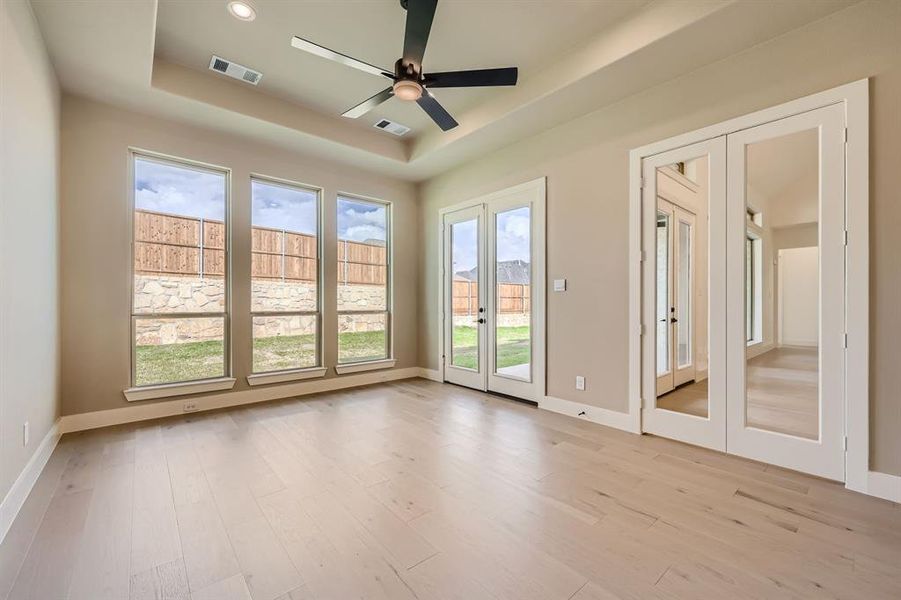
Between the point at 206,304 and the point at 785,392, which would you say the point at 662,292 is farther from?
the point at 206,304

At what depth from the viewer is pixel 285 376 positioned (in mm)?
4816

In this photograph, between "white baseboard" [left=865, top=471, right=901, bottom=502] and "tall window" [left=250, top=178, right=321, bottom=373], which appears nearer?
"white baseboard" [left=865, top=471, right=901, bottom=502]

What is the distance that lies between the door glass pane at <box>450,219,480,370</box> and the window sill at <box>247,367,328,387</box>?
188 centimetres

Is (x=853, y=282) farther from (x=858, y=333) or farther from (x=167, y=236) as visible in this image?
(x=167, y=236)

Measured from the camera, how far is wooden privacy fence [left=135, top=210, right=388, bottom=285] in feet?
13.3

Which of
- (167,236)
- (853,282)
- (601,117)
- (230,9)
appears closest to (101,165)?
(167,236)

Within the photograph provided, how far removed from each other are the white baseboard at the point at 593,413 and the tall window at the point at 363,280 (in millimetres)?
2689

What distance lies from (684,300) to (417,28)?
3157 millimetres

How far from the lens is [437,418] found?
3.96 meters

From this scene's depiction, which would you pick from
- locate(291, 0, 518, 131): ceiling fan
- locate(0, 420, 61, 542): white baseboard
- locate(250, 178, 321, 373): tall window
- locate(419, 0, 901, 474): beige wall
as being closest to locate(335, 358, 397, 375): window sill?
locate(250, 178, 321, 373): tall window

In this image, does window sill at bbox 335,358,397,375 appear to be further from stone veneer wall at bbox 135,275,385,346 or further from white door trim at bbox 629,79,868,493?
white door trim at bbox 629,79,868,493

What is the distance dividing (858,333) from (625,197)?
1.90 meters

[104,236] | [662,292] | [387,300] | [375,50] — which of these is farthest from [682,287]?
[104,236]

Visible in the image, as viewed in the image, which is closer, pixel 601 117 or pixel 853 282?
pixel 853 282
